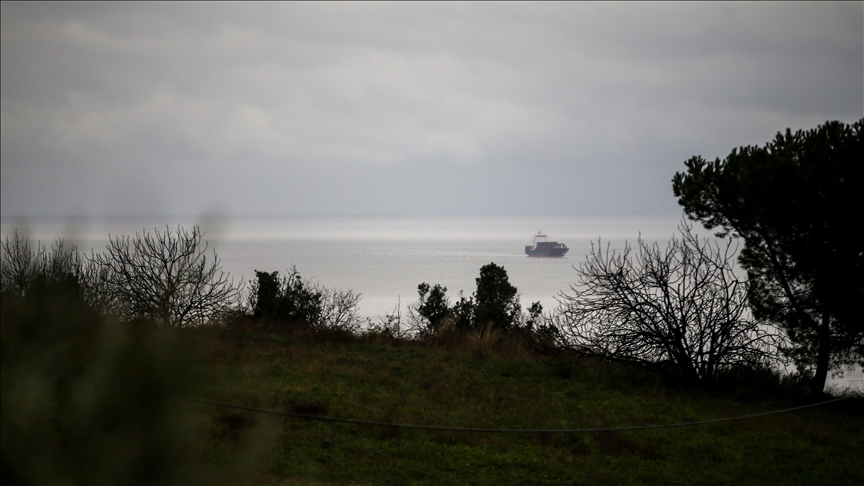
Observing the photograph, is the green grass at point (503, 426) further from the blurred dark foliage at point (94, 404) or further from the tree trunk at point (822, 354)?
the blurred dark foliage at point (94, 404)

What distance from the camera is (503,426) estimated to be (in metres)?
9.38

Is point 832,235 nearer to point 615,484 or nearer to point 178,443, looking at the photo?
point 615,484

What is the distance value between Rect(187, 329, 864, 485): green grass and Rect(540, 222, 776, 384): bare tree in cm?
60

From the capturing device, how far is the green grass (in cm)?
735

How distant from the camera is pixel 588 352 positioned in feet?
46.3

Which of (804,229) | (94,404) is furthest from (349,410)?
(804,229)

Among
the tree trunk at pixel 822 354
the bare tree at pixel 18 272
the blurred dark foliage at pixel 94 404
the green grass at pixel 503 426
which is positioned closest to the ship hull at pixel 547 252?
the green grass at pixel 503 426

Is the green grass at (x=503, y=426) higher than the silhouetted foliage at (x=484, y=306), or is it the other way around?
the silhouetted foliage at (x=484, y=306)

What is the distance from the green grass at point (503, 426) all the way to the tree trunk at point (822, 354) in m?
0.55

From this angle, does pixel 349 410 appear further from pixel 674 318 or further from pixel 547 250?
pixel 547 250

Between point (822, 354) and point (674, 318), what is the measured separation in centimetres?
262

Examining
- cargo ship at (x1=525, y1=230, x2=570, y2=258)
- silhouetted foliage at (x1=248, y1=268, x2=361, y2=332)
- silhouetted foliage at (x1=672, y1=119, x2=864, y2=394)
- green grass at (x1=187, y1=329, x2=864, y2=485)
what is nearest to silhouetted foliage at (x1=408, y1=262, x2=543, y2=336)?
silhouetted foliage at (x1=248, y1=268, x2=361, y2=332)

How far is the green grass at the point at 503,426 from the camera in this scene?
7348 mm

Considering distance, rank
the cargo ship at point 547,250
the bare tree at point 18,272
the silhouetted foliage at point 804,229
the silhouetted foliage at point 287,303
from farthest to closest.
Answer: the cargo ship at point 547,250 → the silhouetted foliage at point 287,303 → the silhouetted foliage at point 804,229 → the bare tree at point 18,272
